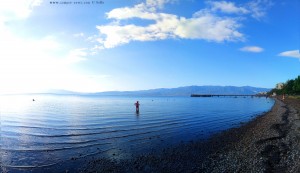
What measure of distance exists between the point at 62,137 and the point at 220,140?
17.9 meters

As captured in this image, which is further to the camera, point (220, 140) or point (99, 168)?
point (220, 140)

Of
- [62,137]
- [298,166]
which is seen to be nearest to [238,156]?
[298,166]

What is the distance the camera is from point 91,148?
23.0 metres

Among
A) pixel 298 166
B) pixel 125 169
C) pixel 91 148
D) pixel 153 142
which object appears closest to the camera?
pixel 298 166

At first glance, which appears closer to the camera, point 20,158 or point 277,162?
point 277,162

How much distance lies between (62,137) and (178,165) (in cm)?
1620

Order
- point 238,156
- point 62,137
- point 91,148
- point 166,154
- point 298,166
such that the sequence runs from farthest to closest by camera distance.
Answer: point 62,137, point 91,148, point 166,154, point 238,156, point 298,166

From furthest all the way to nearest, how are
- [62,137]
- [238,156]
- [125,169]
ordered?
1. [62,137]
2. [238,156]
3. [125,169]

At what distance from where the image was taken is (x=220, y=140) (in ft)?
87.6

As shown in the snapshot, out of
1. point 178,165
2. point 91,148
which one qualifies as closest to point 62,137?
point 91,148

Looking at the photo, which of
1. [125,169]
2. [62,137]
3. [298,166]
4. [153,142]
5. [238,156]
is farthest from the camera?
[62,137]

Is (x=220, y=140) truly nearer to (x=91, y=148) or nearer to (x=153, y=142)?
(x=153, y=142)

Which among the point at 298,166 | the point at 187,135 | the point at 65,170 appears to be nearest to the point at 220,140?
the point at 187,135

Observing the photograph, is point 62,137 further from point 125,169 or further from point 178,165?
point 178,165
